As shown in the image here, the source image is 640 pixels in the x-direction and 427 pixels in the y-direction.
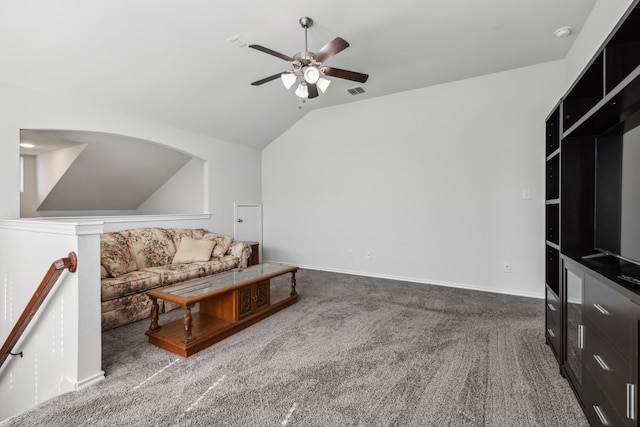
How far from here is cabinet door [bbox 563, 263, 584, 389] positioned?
5.74ft

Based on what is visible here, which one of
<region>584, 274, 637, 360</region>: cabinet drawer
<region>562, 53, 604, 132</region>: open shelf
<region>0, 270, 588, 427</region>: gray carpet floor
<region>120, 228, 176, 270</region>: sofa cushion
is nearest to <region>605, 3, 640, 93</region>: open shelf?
<region>562, 53, 604, 132</region>: open shelf

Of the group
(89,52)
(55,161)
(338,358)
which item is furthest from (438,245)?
(55,161)

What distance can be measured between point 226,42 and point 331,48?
130 cm

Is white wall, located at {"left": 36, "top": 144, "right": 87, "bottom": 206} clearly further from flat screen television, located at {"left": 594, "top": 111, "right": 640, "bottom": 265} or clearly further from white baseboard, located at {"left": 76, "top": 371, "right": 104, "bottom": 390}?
flat screen television, located at {"left": 594, "top": 111, "right": 640, "bottom": 265}

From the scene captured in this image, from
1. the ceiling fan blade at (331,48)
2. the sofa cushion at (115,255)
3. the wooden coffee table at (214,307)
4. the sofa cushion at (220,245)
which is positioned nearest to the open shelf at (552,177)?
the ceiling fan blade at (331,48)

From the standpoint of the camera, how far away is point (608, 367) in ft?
4.54

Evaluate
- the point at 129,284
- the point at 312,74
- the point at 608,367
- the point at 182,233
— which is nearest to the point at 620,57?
the point at 608,367

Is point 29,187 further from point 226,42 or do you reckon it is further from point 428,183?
point 428,183

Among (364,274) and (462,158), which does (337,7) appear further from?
(364,274)

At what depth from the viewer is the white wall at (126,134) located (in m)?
3.03

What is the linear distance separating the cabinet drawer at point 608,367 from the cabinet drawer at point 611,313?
4 cm

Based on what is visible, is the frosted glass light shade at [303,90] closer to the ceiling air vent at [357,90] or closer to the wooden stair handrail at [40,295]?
the ceiling air vent at [357,90]

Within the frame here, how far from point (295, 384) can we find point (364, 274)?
10.4ft

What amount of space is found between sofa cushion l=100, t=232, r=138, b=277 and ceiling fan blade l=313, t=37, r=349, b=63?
2947 millimetres
